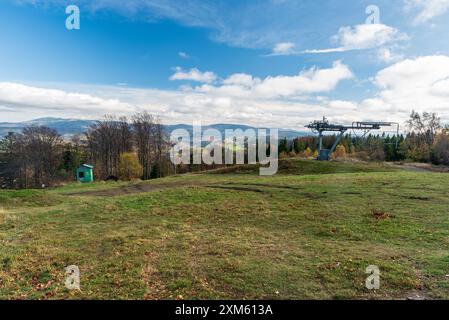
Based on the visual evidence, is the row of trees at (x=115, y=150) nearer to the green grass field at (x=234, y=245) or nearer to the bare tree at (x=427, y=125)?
the bare tree at (x=427, y=125)

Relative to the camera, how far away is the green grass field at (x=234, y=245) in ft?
21.1

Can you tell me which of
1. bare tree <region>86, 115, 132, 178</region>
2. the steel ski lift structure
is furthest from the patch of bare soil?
bare tree <region>86, 115, 132, 178</region>

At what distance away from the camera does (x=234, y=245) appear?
30.7 ft

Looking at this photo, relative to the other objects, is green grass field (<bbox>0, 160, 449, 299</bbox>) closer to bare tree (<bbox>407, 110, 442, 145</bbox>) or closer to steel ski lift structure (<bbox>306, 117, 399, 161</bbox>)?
steel ski lift structure (<bbox>306, 117, 399, 161</bbox>)

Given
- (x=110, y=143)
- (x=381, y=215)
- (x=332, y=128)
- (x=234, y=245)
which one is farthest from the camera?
(x=110, y=143)

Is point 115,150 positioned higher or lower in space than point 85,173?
higher

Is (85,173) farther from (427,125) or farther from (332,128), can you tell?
(427,125)

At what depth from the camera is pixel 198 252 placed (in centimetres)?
878

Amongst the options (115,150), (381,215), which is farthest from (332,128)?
(115,150)

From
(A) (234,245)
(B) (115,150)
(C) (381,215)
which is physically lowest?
(A) (234,245)

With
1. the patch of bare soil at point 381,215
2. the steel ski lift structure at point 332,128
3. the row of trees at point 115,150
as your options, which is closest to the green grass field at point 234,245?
the patch of bare soil at point 381,215

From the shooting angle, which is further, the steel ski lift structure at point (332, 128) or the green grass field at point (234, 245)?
the steel ski lift structure at point (332, 128)

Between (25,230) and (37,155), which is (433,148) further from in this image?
(37,155)
